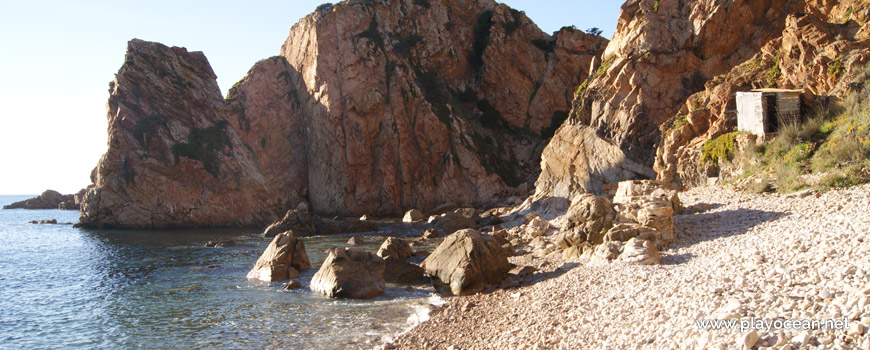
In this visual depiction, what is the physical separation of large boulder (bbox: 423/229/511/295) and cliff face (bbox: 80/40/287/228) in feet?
128

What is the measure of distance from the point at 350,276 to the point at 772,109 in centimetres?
1849

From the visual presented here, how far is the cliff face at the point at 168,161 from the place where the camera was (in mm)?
48125

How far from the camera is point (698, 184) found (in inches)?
957

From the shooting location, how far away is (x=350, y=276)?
57.1 ft

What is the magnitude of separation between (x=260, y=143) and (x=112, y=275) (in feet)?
148

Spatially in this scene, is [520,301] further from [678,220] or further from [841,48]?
[841,48]

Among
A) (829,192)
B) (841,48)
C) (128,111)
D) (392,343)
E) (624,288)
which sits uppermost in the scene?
(128,111)

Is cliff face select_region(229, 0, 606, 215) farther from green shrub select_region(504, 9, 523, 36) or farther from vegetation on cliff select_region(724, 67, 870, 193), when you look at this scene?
vegetation on cliff select_region(724, 67, 870, 193)

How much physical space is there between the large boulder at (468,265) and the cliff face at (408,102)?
36.2 metres

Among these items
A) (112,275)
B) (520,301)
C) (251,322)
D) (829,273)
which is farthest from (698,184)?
(112,275)

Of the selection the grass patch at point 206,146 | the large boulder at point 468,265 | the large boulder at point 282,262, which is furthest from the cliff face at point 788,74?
the grass patch at point 206,146

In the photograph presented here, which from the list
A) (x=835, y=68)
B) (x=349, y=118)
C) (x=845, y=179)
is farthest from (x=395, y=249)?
(x=349, y=118)

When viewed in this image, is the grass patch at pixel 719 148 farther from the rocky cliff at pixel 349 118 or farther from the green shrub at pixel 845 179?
the rocky cliff at pixel 349 118

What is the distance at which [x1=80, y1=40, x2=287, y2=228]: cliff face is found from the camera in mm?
48125
